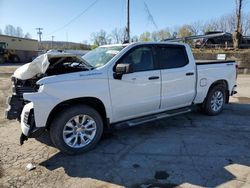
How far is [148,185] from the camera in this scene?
11.7ft

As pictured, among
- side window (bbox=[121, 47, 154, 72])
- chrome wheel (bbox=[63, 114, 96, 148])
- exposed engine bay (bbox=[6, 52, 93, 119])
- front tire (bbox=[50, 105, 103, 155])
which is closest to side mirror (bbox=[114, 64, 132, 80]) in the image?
side window (bbox=[121, 47, 154, 72])

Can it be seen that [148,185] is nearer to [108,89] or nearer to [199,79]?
[108,89]

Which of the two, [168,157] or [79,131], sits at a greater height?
[79,131]

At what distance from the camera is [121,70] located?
4.57 metres

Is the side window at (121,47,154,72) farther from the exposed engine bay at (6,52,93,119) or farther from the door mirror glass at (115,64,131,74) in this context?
the exposed engine bay at (6,52,93,119)

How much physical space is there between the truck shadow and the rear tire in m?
0.67

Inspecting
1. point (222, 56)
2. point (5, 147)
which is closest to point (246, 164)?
point (5, 147)

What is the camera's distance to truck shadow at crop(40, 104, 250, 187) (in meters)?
3.75

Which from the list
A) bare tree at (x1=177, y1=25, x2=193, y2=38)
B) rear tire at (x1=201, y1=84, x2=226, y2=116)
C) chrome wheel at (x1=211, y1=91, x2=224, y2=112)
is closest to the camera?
rear tire at (x1=201, y1=84, x2=226, y2=116)

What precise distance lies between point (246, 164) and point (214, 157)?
49 centimetres

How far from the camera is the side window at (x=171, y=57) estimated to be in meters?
5.51

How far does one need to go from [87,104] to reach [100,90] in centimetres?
34

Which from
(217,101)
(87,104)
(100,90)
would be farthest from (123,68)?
(217,101)

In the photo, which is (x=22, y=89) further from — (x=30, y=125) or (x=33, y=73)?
(x=30, y=125)
